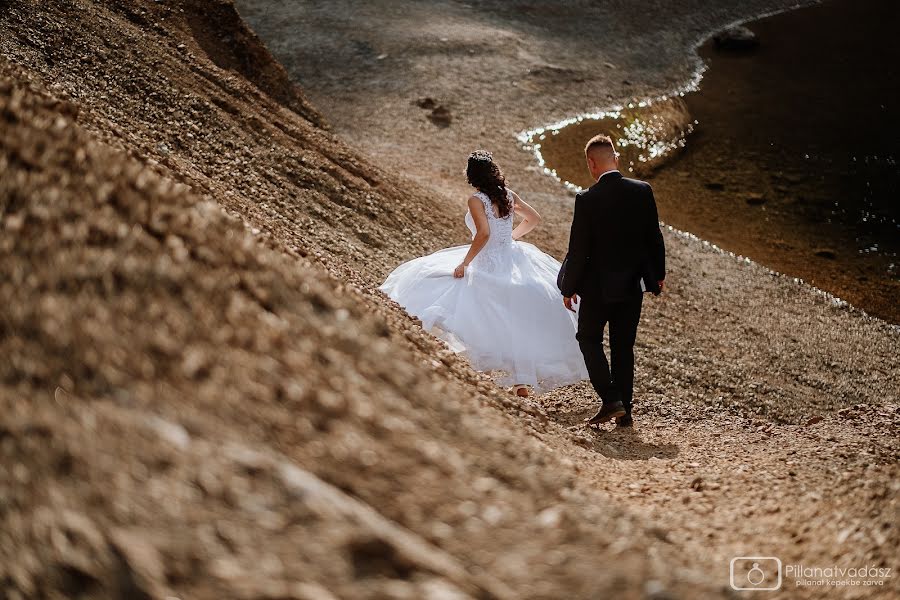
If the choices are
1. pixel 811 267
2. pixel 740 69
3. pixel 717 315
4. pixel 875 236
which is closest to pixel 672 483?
pixel 717 315

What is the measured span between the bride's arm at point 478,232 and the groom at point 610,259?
2.55 ft

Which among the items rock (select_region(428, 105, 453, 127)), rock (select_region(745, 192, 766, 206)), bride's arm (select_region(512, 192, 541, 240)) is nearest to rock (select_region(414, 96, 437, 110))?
rock (select_region(428, 105, 453, 127))

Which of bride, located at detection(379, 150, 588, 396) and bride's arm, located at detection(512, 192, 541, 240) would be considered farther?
bride's arm, located at detection(512, 192, 541, 240)

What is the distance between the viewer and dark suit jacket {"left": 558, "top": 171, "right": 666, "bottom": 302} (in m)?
5.15


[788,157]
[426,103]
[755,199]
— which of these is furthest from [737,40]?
[426,103]

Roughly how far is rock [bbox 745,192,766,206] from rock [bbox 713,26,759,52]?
10.0 meters

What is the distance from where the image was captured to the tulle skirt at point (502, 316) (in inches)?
224

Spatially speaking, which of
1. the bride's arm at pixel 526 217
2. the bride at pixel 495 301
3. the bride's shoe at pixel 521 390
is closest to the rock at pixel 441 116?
the bride's arm at pixel 526 217

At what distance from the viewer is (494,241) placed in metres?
6.12

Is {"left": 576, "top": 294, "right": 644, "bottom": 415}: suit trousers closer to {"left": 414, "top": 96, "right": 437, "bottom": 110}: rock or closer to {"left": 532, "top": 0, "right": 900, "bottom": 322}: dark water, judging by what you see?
{"left": 532, "top": 0, "right": 900, "bottom": 322}: dark water

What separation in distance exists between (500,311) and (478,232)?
2.21 feet

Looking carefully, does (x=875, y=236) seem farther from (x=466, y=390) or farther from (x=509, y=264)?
(x=466, y=390)

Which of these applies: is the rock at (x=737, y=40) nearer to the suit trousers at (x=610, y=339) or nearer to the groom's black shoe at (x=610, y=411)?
the suit trousers at (x=610, y=339)

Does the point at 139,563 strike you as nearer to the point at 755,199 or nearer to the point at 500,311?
the point at 500,311
